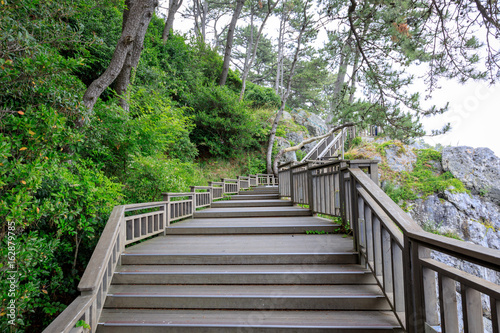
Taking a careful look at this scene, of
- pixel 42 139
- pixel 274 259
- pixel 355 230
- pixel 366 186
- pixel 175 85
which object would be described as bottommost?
pixel 274 259

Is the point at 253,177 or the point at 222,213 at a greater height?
the point at 253,177

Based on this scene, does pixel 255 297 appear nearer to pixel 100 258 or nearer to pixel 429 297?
pixel 429 297

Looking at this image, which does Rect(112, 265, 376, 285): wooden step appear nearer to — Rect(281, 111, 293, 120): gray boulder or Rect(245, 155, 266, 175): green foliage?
Rect(245, 155, 266, 175): green foliage

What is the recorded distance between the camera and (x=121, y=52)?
16.9ft

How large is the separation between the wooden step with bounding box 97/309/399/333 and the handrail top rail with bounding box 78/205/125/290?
501 mm

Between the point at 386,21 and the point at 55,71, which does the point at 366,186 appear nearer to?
the point at 55,71

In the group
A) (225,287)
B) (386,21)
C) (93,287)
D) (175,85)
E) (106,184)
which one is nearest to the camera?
(93,287)

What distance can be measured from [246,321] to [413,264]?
1650 mm

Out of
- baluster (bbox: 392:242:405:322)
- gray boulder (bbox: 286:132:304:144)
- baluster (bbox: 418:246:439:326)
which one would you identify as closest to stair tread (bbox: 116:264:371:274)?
baluster (bbox: 392:242:405:322)

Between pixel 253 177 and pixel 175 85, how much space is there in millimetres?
6004

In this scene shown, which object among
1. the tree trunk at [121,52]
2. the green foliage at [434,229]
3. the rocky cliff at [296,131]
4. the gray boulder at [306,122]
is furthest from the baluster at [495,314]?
the gray boulder at [306,122]

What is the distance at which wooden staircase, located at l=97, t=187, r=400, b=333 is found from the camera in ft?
7.88

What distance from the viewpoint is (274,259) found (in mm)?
3348

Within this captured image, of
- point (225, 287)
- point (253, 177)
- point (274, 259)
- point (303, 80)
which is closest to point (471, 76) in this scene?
point (274, 259)
